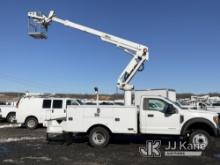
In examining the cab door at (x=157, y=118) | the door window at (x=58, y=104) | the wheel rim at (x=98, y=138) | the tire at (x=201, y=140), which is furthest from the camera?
the door window at (x=58, y=104)

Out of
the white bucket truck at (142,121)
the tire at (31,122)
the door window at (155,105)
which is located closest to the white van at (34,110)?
the tire at (31,122)

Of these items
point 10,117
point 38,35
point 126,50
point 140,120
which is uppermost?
point 38,35

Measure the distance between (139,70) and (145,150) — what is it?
8439mm

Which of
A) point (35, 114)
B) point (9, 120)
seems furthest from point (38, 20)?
point (9, 120)

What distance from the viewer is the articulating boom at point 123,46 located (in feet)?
72.9

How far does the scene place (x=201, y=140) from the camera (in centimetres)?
1504

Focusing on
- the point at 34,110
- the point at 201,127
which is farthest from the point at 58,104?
the point at 201,127

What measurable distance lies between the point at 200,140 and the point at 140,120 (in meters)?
2.28

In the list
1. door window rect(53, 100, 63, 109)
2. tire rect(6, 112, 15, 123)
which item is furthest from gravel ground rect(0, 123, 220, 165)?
tire rect(6, 112, 15, 123)

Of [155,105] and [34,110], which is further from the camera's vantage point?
[34,110]

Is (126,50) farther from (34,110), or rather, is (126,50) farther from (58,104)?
(34,110)

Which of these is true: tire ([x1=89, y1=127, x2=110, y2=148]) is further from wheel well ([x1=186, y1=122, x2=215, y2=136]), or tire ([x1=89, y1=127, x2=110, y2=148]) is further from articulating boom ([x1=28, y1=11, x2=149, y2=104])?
articulating boom ([x1=28, y1=11, x2=149, y2=104])

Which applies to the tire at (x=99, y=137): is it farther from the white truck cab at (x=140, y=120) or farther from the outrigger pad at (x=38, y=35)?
the outrigger pad at (x=38, y=35)

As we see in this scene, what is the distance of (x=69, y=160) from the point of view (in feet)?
42.4
